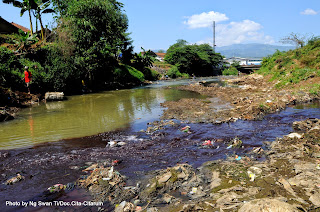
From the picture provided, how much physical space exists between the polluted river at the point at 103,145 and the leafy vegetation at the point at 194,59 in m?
40.3

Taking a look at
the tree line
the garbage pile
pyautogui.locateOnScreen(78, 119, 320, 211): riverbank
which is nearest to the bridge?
the tree line

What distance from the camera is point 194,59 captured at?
2221 inches

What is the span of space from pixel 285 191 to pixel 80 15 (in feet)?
78.9

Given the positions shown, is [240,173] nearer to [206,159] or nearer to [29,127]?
[206,159]

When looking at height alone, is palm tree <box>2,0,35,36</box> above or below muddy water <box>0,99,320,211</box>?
above

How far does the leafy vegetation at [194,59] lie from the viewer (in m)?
54.0

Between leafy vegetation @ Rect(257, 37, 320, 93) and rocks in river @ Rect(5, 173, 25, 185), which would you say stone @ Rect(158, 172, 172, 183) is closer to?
rocks in river @ Rect(5, 173, 25, 185)

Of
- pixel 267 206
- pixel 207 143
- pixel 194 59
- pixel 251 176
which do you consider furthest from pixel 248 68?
pixel 267 206

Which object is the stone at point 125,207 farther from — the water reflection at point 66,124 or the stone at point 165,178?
the water reflection at point 66,124

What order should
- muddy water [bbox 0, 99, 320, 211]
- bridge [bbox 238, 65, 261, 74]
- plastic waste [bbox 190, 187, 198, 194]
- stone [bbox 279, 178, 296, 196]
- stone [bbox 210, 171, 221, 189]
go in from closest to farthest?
stone [bbox 279, 178, 296, 196] → plastic waste [bbox 190, 187, 198, 194] → stone [bbox 210, 171, 221, 189] → muddy water [bbox 0, 99, 320, 211] → bridge [bbox 238, 65, 261, 74]

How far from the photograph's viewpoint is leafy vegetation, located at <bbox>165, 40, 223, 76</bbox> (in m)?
54.0

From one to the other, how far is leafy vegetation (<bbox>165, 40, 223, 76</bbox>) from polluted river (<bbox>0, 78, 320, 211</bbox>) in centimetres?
4026

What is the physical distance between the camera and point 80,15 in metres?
22.9

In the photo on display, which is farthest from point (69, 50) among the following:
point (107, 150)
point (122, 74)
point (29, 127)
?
point (107, 150)
